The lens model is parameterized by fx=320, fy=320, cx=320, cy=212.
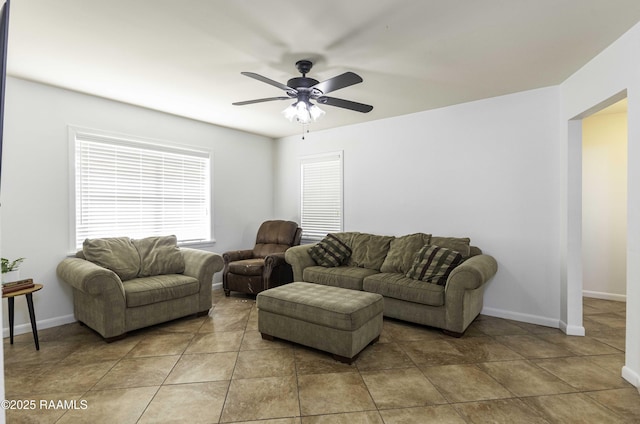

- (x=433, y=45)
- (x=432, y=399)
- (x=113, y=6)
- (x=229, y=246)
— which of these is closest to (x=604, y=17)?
(x=433, y=45)

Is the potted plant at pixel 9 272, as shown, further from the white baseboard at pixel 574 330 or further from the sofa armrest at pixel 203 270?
the white baseboard at pixel 574 330

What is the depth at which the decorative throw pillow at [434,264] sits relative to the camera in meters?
3.32

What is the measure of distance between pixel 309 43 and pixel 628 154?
259cm

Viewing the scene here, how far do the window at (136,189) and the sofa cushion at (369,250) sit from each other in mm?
2287

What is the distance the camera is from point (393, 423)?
1.92 m

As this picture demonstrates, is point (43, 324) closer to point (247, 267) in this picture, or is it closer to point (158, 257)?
point (158, 257)

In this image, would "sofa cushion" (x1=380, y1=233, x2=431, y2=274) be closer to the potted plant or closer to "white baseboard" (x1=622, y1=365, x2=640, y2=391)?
"white baseboard" (x1=622, y1=365, x2=640, y2=391)

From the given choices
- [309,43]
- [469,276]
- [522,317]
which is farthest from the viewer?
[522,317]

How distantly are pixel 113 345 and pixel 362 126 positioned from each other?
4068 mm

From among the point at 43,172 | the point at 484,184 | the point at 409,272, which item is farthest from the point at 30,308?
the point at 484,184

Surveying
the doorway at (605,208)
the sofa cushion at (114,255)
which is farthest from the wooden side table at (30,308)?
Answer: the doorway at (605,208)

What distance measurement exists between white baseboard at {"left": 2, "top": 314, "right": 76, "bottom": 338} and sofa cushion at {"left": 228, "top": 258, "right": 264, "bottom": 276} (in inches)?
72.5

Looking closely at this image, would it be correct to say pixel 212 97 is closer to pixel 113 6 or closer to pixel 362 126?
pixel 113 6

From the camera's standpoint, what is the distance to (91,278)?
9.53 feet
